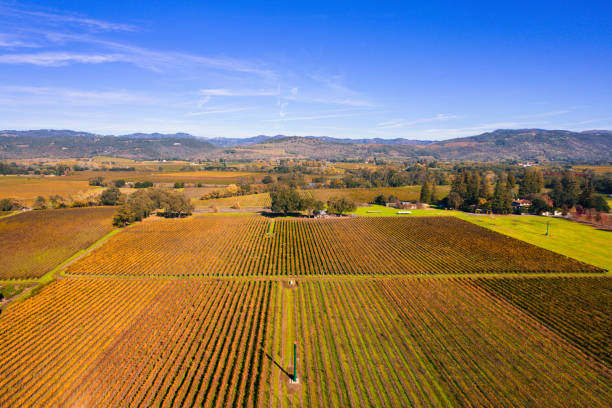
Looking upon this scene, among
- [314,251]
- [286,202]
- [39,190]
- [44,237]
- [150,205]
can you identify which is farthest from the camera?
[39,190]

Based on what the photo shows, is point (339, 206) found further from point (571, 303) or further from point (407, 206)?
point (571, 303)

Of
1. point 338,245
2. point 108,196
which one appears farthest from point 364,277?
point 108,196

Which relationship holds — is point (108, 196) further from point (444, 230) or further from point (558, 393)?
point (558, 393)

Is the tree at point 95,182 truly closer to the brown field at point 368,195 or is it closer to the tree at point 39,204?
the tree at point 39,204

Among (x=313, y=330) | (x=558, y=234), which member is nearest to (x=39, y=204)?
(x=313, y=330)

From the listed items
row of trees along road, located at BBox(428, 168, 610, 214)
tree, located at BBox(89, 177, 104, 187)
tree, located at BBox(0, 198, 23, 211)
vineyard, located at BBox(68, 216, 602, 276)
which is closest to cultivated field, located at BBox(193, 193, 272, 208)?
vineyard, located at BBox(68, 216, 602, 276)
